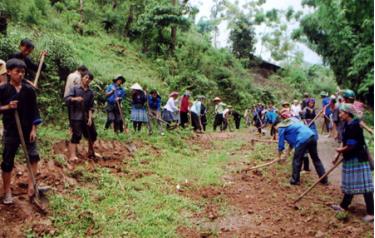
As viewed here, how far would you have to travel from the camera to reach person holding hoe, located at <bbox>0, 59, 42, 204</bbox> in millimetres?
4867

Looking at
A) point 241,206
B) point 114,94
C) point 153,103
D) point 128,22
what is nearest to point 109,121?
point 114,94

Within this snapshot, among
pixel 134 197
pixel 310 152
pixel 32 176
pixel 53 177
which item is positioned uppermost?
pixel 310 152

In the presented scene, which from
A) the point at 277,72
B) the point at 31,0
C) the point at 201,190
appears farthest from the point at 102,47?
the point at 277,72

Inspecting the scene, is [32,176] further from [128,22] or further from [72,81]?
[128,22]

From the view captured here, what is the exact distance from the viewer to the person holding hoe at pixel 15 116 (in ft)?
16.0

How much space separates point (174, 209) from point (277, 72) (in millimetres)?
33521

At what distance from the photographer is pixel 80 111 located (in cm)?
713

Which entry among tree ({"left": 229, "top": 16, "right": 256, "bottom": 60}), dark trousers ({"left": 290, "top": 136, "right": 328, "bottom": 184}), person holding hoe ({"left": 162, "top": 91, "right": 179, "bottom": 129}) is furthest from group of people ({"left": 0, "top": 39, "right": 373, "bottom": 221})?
tree ({"left": 229, "top": 16, "right": 256, "bottom": 60})

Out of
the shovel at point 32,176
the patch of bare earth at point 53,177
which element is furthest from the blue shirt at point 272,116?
the shovel at point 32,176

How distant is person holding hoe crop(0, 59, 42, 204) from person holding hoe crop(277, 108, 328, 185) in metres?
4.56

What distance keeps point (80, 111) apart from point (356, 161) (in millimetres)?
4641

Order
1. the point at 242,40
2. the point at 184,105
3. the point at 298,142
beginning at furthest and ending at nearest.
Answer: the point at 242,40, the point at 184,105, the point at 298,142

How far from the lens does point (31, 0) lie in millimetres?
18875

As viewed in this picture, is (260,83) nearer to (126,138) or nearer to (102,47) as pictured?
(102,47)
